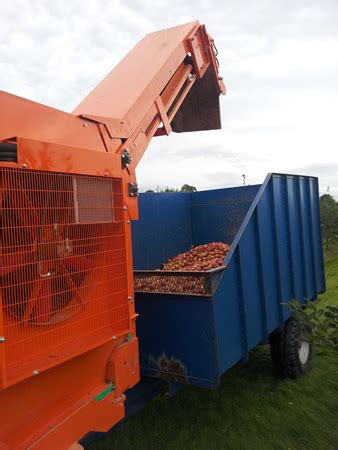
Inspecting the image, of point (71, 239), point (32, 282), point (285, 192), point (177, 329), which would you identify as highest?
point (285, 192)

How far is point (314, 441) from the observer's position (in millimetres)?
3191

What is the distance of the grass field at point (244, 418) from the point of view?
3.13 metres

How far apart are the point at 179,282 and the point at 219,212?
2462mm

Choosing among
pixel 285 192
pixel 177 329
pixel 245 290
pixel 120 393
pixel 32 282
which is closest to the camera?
pixel 32 282

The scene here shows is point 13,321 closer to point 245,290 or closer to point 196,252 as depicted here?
point 245,290

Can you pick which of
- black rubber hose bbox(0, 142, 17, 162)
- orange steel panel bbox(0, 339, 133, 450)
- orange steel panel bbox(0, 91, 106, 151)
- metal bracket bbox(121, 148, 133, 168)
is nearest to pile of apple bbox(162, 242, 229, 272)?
metal bracket bbox(121, 148, 133, 168)

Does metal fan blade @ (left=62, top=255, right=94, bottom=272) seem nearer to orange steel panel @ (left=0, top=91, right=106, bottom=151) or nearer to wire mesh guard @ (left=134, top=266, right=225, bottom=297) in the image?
orange steel panel @ (left=0, top=91, right=106, bottom=151)

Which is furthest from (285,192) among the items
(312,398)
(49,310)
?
(49,310)

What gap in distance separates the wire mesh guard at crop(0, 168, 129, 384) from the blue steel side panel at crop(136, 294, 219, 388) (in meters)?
0.62

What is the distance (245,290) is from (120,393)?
1.31 m

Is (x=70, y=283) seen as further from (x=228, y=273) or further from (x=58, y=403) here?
(x=228, y=273)

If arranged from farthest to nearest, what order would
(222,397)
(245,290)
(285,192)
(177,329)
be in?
(285,192)
(222,397)
(245,290)
(177,329)

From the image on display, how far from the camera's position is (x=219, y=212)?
5031 mm

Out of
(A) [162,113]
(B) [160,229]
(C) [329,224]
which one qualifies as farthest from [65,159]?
(C) [329,224]
